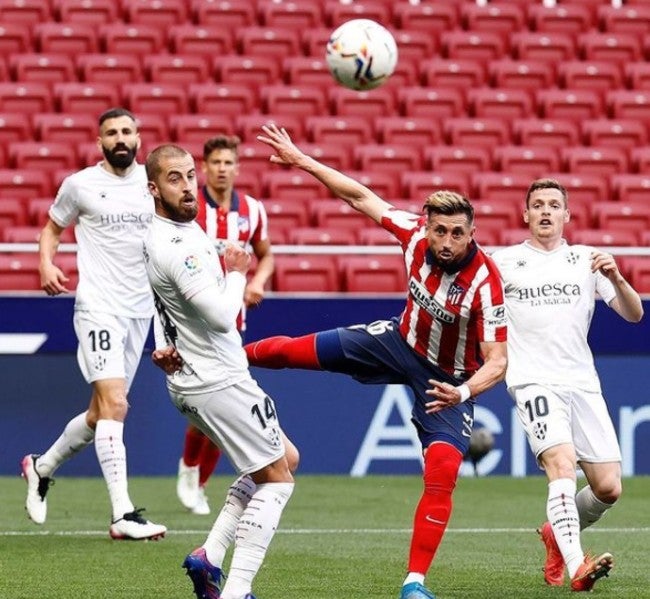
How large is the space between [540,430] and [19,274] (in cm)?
632

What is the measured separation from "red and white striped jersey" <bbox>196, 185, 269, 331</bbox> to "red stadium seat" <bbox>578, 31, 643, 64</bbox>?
8742 millimetres

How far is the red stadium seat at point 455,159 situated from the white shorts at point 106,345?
7086 millimetres

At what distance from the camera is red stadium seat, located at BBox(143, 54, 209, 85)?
16453 millimetres

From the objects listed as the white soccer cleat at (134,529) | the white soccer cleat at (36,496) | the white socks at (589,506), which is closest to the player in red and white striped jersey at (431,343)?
the white socks at (589,506)

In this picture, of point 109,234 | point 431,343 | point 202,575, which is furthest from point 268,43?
point 202,575

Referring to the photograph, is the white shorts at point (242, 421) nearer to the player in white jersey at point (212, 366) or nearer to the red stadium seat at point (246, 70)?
the player in white jersey at point (212, 366)

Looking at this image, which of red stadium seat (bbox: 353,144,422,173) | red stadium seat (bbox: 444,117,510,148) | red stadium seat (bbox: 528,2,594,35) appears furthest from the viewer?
red stadium seat (bbox: 528,2,594,35)

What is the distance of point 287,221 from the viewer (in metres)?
14.1

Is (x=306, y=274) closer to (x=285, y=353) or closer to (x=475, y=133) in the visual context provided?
(x=475, y=133)

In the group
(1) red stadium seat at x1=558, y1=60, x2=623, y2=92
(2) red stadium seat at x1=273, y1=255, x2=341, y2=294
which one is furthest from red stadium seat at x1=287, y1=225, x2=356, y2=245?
(1) red stadium seat at x1=558, y1=60, x2=623, y2=92

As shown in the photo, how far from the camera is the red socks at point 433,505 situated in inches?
242

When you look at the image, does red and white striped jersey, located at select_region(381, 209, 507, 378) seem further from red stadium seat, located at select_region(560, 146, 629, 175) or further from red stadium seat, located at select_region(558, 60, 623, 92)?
red stadium seat, located at select_region(558, 60, 623, 92)

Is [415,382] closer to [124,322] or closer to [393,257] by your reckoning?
[124,322]

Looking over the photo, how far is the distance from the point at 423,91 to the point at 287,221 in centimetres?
320
